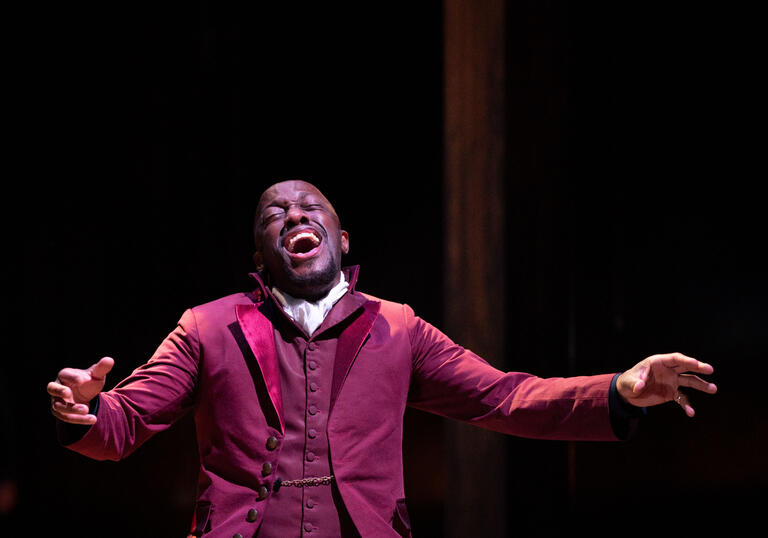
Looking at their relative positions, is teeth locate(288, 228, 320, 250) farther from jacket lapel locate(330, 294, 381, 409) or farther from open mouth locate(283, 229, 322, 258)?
jacket lapel locate(330, 294, 381, 409)

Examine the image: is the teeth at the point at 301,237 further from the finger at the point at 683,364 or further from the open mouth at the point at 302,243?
the finger at the point at 683,364

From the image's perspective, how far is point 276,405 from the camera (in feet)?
5.56

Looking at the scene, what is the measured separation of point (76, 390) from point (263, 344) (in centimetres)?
39

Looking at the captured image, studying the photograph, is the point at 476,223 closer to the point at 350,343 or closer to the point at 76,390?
the point at 350,343

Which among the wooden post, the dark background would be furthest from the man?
the dark background

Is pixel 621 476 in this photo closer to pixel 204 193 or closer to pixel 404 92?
pixel 404 92

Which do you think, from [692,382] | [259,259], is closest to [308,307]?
[259,259]

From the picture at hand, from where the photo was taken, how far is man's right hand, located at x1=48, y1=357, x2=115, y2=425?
1.49 metres

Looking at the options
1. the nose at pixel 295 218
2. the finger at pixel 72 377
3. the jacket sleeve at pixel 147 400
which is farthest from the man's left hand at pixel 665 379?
the finger at pixel 72 377

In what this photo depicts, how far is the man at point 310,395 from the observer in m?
1.63

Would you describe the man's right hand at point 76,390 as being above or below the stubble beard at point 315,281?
below

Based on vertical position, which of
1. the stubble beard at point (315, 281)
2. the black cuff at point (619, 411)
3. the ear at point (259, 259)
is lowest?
the black cuff at point (619, 411)

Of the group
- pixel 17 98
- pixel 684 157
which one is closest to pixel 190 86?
pixel 17 98

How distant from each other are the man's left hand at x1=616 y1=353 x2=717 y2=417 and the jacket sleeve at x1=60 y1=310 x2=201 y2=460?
916 millimetres
